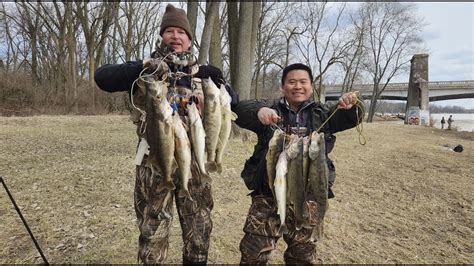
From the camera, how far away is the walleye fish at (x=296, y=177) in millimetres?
2754

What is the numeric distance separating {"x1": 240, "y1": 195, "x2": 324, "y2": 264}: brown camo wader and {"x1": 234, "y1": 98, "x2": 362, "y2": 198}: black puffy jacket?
23 centimetres

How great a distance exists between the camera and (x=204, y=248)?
2971mm

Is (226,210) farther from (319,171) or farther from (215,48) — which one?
(215,48)

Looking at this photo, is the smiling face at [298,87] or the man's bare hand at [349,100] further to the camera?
the smiling face at [298,87]

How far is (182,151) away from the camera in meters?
2.62

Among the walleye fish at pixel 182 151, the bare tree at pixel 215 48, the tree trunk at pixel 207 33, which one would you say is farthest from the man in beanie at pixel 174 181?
the bare tree at pixel 215 48

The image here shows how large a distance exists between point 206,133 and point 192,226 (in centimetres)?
85

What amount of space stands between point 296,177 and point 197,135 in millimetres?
898

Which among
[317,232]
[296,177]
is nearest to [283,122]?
[296,177]

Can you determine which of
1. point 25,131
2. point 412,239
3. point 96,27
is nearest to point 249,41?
point 412,239

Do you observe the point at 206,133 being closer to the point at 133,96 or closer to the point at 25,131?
the point at 133,96

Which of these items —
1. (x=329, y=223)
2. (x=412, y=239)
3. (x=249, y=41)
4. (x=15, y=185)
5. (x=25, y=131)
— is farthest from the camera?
(x=25, y=131)

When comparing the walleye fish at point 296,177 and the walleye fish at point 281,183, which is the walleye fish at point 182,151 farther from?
the walleye fish at point 296,177

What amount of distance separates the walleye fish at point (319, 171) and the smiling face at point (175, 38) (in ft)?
4.55
